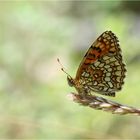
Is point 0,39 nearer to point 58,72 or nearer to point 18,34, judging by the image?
point 18,34

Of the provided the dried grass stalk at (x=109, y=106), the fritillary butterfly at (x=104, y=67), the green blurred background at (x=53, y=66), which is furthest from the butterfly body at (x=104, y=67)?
the green blurred background at (x=53, y=66)

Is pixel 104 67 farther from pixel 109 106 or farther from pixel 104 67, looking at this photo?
pixel 109 106

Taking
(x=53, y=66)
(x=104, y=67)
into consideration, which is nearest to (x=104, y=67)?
(x=104, y=67)

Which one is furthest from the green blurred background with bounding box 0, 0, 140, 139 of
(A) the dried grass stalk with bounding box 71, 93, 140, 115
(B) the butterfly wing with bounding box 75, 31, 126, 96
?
(A) the dried grass stalk with bounding box 71, 93, 140, 115

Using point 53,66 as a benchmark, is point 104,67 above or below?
below

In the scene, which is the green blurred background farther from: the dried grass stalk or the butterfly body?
the dried grass stalk

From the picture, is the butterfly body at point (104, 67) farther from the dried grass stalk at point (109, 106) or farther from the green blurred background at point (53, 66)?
the green blurred background at point (53, 66)
